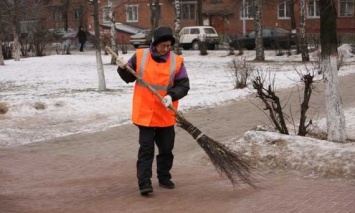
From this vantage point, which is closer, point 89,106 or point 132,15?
point 89,106

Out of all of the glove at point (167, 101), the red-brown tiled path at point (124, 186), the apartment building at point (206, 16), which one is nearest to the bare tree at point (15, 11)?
the red-brown tiled path at point (124, 186)

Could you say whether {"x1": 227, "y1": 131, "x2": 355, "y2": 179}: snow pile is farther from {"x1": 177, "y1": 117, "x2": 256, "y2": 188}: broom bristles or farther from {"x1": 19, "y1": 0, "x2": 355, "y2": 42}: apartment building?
{"x1": 19, "y1": 0, "x2": 355, "y2": 42}: apartment building

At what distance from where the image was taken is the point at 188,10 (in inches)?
2181

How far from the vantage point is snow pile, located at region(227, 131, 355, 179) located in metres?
6.35

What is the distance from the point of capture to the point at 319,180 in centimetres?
613

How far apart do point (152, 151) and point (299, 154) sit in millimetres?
1991

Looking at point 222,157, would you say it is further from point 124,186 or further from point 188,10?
point 188,10

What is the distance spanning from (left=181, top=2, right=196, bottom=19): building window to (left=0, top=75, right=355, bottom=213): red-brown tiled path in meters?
47.3

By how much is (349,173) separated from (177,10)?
2501 centimetres

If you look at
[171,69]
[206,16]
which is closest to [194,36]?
[206,16]

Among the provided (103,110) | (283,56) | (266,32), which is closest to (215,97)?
(103,110)

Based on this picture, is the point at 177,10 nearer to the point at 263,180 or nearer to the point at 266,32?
the point at 266,32

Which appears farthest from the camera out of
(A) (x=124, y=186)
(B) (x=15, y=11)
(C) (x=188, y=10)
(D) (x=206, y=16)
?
(C) (x=188, y=10)

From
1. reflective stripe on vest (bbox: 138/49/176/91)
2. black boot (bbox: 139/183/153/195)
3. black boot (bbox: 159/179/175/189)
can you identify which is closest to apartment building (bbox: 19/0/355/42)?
black boot (bbox: 159/179/175/189)
